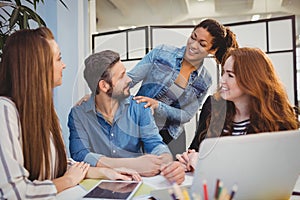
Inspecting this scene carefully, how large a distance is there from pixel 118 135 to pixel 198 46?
461 mm

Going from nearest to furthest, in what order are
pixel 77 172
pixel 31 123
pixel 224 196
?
pixel 224 196 < pixel 31 123 < pixel 77 172

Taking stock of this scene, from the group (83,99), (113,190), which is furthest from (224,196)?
(83,99)

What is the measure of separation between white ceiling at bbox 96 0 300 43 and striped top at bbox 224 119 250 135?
395mm

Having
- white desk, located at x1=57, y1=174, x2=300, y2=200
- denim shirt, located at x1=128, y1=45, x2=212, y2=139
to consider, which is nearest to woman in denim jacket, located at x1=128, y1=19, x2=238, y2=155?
denim shirt, located at x1=128, y1=45, x2=212, y2=139

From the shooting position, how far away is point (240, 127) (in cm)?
129

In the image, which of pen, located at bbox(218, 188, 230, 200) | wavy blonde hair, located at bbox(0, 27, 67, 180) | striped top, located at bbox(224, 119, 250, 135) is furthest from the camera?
striped top, located at bbox(224, 119, 250, 135)

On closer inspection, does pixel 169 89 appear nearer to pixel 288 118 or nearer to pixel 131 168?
pixel 131 168

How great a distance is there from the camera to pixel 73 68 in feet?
4.43

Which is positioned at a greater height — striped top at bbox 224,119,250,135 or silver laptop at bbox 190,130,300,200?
striped top at bbox 224,119,250,135

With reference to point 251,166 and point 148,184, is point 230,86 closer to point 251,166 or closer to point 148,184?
point 251,166

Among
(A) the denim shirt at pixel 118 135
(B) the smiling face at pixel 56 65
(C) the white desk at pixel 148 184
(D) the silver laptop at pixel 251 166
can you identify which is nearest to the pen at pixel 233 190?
(D) the silver laptop at pixel 251 166

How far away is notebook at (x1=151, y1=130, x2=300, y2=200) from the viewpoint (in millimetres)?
1112

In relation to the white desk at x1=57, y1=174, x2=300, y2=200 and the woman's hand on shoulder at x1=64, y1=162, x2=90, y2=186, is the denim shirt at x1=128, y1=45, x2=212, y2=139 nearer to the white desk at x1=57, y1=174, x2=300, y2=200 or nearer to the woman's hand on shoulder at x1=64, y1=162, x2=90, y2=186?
the white desk at x1=57, y1=174, x2=300, y2=200

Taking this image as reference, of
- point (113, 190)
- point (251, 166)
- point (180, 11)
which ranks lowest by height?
point (113, 190)
